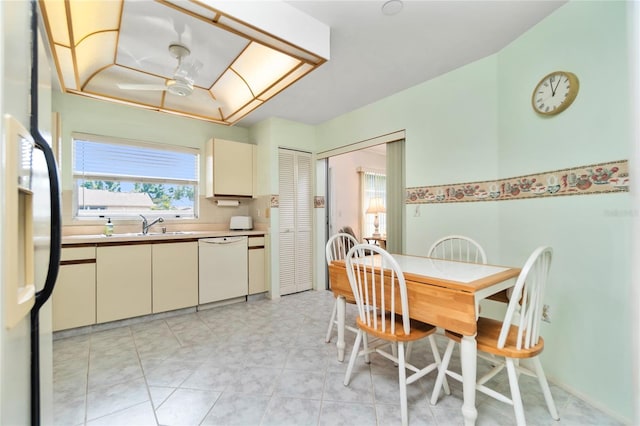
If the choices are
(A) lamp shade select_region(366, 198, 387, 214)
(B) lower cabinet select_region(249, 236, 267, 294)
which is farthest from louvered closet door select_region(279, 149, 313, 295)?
(A) lamp shade select_region(366, 198, 387, 214)

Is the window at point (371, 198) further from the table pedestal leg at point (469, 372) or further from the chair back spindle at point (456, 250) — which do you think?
the table pedestal leg at point (469, 372)

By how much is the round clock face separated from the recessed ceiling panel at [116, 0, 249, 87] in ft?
7.11

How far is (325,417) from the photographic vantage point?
4.95 ft

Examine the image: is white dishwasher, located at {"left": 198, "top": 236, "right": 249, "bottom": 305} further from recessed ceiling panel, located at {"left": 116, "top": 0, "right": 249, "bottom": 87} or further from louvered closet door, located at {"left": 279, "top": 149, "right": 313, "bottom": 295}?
recessed ceiling panel, located at {"left": 116, "top": 0, "right": 249, "bottom": 87}

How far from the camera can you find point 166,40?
2076mm

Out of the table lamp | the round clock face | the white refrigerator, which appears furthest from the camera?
the table lamp

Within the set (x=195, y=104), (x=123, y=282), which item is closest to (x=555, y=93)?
(x=195, y=104)

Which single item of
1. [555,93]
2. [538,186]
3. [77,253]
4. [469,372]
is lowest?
[469,372]

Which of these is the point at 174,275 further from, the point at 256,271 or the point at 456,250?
the point at 456,250

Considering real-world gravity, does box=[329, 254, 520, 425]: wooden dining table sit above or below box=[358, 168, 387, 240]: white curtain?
below

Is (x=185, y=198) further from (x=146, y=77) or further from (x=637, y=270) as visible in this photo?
(x=637, y=270)

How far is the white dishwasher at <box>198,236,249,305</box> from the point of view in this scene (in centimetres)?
321

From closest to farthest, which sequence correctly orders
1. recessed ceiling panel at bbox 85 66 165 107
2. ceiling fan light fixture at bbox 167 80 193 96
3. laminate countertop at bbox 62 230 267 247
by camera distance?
ceiling fan light fixture at bbox 167 80 193 96 → recessed ceiling panel at bbox 85 66 165 107 → laminate countertop at bbox 62 230 267 247

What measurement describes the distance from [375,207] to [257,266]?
2.86m
